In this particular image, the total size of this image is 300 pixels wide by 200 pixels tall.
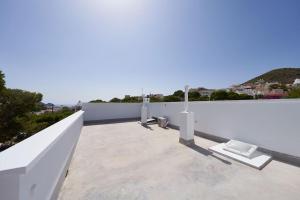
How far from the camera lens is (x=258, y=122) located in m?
4.25

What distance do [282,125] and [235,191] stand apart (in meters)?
2.48

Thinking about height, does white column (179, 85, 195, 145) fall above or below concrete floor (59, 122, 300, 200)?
above

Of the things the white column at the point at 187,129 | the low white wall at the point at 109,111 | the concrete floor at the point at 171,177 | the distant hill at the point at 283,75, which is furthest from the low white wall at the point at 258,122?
the distant hill at the point at 283,75

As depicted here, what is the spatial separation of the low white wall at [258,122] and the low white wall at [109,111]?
6757 millimetres

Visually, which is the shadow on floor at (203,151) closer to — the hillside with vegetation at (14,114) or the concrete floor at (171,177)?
the concrete floor at (171,177)

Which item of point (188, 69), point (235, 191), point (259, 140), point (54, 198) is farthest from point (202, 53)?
point (54, 198)

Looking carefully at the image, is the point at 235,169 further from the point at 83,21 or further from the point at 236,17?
the point at 83,21

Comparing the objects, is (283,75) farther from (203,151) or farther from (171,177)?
(171,177)

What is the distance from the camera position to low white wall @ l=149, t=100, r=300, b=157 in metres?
3.63

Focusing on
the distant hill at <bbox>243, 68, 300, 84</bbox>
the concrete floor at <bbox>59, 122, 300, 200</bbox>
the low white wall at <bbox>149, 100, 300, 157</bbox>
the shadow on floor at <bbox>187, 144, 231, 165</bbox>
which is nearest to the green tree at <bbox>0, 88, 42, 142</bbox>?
the concrete floor at <bbox>59, 122, 300, 200</bbox>

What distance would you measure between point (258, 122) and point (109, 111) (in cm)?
938

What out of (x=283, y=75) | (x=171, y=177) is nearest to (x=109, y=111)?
(x=171, y=177)

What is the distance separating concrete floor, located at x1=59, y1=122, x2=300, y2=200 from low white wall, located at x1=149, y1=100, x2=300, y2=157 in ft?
2.03

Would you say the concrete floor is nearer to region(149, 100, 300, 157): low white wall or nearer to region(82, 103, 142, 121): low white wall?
region(149, 100, 300, 157): low white wall
